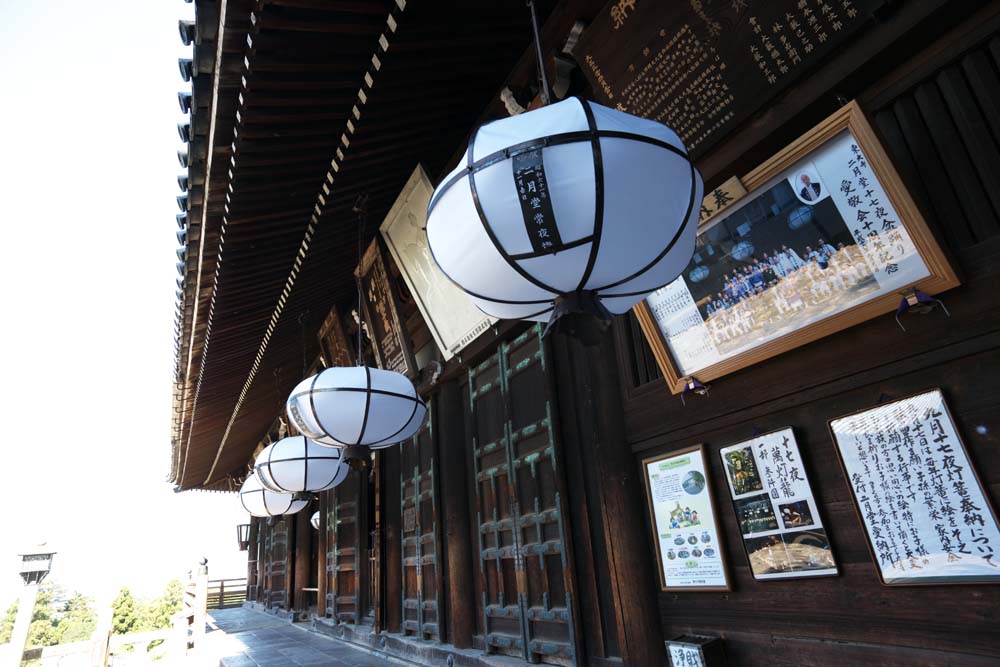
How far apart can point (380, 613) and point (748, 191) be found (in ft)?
23.6

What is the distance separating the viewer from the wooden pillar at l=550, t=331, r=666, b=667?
349cm

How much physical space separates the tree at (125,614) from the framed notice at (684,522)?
3026 cm

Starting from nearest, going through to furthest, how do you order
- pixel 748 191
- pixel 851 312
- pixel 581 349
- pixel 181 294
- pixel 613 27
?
pixel 851 312, pixel 748 191, pixel 613 27, pixel 581 349, pixel 181 294

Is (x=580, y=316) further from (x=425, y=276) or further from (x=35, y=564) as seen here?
(x=35, y=564)

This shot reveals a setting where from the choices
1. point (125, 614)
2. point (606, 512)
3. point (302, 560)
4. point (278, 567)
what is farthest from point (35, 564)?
point (125, 614)

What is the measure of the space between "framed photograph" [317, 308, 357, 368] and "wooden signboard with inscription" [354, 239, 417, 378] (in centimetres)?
128

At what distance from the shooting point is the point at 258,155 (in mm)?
4742

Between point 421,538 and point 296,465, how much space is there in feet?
5.64

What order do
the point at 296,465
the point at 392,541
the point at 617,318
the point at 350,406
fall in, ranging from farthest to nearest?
1. the point at 392,541
2. the point at 296,465
3. the point at 350,406
4. the point at 617,318

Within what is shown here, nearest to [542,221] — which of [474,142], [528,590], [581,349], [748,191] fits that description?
[474,142]

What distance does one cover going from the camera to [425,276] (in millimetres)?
5926

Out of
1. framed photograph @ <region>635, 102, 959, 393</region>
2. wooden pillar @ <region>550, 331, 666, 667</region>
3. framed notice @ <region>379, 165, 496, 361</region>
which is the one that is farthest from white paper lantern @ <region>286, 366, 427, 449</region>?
framed photograph @ <region>635, 102, 959, 393</region>

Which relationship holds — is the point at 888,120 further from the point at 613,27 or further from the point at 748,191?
the point at 613,27

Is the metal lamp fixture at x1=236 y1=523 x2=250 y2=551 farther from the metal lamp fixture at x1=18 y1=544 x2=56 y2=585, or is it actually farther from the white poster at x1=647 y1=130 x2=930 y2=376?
the white poster at x1=647 y1=130 x2=930 y2=376
